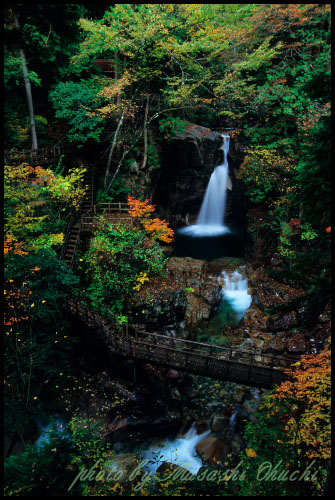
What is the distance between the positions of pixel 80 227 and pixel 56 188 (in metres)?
2.52

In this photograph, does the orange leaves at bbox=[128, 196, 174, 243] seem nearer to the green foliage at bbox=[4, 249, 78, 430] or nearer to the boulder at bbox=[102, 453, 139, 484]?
the green foliage at bbox=[4, 249, 78, 430]

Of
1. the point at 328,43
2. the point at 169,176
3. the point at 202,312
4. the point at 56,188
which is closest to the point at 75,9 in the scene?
the point at 56,188

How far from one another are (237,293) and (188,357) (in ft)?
27.6

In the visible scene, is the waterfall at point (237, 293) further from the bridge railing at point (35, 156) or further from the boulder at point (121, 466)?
the bridge railing at point (35, 156)

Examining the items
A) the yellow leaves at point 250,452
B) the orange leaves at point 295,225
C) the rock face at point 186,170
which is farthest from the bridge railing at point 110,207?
the yellow leaves at point 250,452

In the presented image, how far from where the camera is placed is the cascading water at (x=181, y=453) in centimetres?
1162

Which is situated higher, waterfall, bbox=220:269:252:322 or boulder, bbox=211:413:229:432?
waterfall, bbox=220:269:252:322

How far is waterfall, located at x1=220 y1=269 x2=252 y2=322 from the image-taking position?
18548 millimetres

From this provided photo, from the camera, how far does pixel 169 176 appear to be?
79.3 ft

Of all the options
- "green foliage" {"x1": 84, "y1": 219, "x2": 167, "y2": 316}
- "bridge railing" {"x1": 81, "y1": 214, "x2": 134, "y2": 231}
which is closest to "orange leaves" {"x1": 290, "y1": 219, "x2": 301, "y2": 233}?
"green foliage" {"x1": 84, "y1": 219, "x2": 167, "y2": 316}

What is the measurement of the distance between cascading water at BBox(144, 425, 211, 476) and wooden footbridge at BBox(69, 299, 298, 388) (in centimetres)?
304

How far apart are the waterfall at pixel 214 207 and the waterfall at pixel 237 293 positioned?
7551 mm

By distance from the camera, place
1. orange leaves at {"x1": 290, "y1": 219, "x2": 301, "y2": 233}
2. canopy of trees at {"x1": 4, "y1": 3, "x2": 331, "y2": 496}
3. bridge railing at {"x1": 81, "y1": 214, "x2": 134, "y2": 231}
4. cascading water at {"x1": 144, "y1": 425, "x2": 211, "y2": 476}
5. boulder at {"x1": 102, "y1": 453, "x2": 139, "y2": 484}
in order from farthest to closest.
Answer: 1. orange leaves at {"x1": 290, "y1": 219, "x2": 301, "y2": 233}
2. bridge railing at {"x1": 81, "y1": 214, "x2": 134, "y2": 231}
3. cascading water at {"x1": 144, "y1": 425, "x2": 211, "y2": 476}
4. boulder at {"x1": 102, "y1": 453, "x2": 139, "y2": 484}
5. canopy of trees at {"x1": 4, "y1": 3, "x2": 331, "y2": 496}

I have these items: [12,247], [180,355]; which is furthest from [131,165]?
[180,355]
